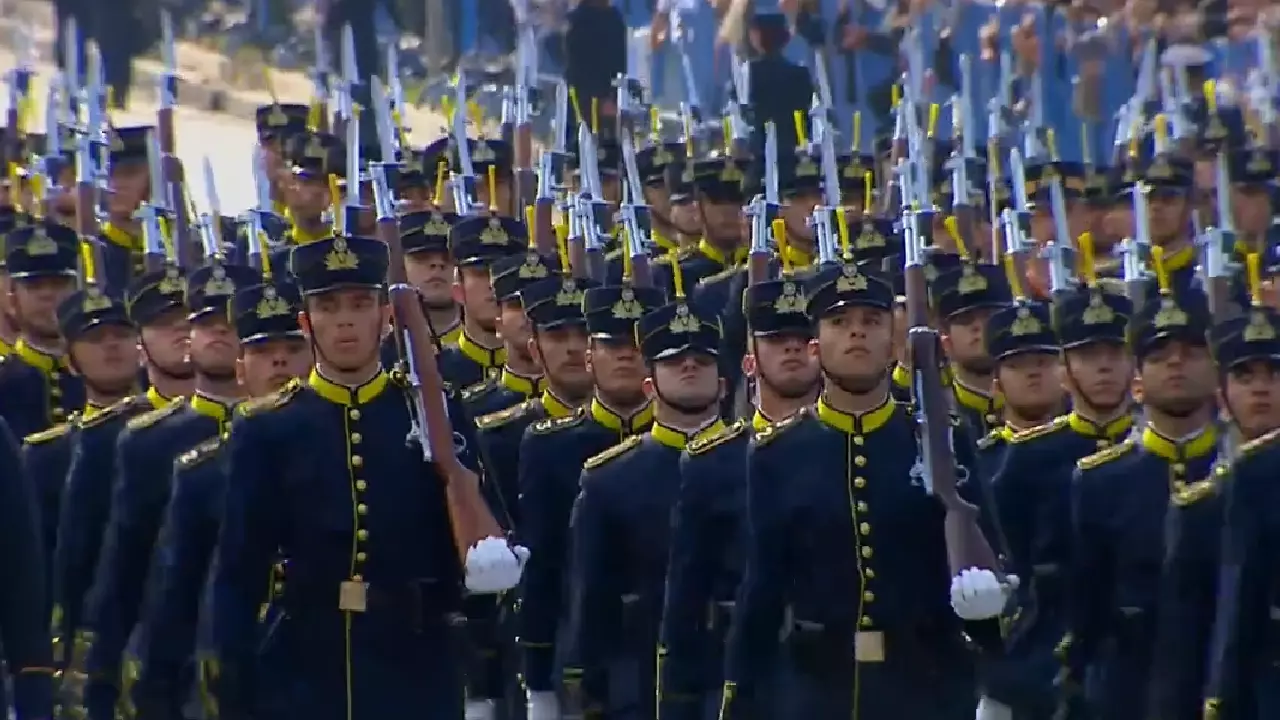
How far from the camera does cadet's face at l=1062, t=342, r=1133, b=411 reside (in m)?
9.89

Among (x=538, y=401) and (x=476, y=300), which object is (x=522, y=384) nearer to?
(x=538, y=401)

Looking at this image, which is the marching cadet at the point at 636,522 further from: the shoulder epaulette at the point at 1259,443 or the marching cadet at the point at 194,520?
the shoulder epaulette at the point at 1259,443

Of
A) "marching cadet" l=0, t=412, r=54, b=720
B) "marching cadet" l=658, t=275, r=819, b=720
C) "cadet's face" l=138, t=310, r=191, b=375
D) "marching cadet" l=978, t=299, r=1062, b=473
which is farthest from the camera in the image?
"cadet's face" l=138, t=310, r=191, b=375

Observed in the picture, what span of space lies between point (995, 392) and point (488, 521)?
3.13 meters

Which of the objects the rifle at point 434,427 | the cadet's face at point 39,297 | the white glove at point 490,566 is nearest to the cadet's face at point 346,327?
the rifle at point 434,427

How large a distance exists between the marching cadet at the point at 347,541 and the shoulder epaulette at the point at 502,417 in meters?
2.28

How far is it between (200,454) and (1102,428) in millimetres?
2728

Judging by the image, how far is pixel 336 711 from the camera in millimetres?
8359

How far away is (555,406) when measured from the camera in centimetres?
1044

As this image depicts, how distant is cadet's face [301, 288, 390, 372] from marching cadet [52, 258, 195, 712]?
205cm

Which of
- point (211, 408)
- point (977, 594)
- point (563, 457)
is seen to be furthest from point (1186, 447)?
point (211, 408)

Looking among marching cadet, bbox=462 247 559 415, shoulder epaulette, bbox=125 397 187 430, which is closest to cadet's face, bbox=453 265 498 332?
marching cadet, bbox=462 247 559 415

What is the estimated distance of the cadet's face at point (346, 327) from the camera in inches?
332

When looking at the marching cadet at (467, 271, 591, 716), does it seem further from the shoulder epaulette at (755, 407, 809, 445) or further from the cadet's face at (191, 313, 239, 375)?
the shoulder epaulette at (755, 407, 809, 445)
